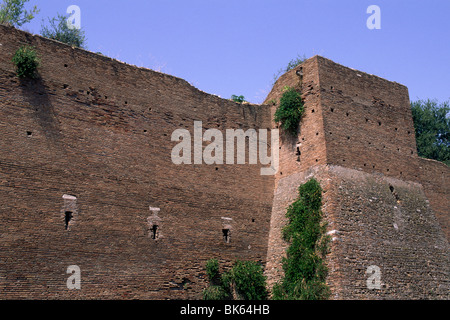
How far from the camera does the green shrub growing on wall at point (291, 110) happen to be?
44.2ft

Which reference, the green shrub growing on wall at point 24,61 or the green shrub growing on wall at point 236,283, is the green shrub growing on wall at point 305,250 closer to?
the green shrub growing on wall at point 236,283

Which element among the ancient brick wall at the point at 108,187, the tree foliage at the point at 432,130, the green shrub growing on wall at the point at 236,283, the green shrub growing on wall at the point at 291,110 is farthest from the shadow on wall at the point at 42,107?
the tree foliage at the point at 432,130

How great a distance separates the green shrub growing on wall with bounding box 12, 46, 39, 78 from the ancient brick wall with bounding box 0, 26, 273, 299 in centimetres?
18

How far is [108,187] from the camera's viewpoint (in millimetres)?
11000

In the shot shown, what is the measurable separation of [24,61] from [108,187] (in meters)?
3.20

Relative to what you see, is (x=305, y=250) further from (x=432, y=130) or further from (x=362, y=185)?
(x=432, y=130)

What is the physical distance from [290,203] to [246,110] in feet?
9.76

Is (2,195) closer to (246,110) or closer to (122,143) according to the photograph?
(122,143)

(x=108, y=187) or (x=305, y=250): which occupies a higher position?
(x=108, y=187)

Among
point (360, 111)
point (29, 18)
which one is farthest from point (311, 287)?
point (29, 18)

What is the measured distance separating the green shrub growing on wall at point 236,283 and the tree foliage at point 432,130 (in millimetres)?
15387

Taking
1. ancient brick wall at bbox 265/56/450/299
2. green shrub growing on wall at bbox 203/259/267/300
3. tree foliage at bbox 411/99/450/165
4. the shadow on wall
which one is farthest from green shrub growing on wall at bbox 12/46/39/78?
tree foliage at bbox 411/99/450/165

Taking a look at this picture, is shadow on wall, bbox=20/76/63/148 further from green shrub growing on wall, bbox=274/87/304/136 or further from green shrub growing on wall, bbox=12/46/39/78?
green shrub growing on wall, bbox=274/87/304/136

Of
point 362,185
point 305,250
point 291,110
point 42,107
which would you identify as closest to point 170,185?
point 42,107
